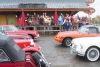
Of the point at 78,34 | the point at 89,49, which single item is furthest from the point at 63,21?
the point at 89,49

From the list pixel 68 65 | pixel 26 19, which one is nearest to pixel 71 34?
pixel 68 65

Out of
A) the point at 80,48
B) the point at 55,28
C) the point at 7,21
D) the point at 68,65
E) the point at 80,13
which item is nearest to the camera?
the point at 68,65

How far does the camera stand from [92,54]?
1174cm

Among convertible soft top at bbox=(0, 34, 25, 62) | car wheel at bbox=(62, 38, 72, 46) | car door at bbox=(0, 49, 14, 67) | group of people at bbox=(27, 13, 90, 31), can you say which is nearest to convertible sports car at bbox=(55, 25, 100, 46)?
car wheel at bbox=(62, 38, 72, 46)

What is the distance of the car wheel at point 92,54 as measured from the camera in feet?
38.3

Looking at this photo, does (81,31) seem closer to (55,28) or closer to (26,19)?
(55,28)

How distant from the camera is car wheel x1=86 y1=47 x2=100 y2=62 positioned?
1168cm

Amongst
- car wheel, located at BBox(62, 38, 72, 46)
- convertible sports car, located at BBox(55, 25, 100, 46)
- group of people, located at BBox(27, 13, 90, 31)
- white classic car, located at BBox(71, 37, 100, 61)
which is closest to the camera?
white classic car, located at BBox(71, 37, 100, 61)

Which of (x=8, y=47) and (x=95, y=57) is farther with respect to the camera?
(x=95, y=57)

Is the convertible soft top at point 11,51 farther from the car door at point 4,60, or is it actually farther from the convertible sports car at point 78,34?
the convertible sports car at point 78,34

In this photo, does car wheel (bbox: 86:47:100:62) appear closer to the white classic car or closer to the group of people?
the white classic car

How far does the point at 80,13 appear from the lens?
2903cm

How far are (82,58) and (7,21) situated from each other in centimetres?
2024

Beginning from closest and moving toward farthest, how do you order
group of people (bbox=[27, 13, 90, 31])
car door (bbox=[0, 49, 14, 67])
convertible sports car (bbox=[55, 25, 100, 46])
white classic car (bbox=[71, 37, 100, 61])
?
car door (bbox=[0, 49, 14, 67])
white classic car (bbox=[71, 37, 100, 61])
convertible sports car (bbox=[55, 25, 100, 46])
group of people (bbox=[27, 13, 90, 31])
